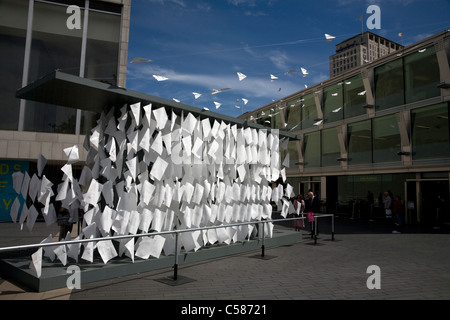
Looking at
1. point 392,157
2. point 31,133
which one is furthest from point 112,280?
point 392,157

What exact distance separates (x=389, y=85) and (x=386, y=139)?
3.55 meters

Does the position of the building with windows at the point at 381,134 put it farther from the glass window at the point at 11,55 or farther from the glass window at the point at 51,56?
the glass window at the point at 11,55

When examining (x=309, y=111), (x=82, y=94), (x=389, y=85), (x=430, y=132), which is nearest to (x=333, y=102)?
(x=309, y=111)

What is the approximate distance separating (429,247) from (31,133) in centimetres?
1767

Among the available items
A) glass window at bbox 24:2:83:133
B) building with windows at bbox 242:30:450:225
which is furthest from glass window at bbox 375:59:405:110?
glass window at bbox 24:2:83:133

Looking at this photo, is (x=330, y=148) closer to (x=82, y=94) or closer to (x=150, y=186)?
(x=150, y=186)

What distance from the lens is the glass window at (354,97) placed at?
23.0m

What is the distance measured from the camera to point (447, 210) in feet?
55.0

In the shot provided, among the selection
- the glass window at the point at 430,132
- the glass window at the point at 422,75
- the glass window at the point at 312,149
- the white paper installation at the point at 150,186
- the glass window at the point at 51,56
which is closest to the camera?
the white paper installation at the point at 150,186

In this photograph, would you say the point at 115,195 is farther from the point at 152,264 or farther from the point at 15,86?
the point at 15,86

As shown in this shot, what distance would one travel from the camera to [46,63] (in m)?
16.3

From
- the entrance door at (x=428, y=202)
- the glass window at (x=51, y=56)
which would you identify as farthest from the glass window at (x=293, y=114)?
the glass window at (x=51, y=56)

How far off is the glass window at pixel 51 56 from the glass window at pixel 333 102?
60.0 feet
